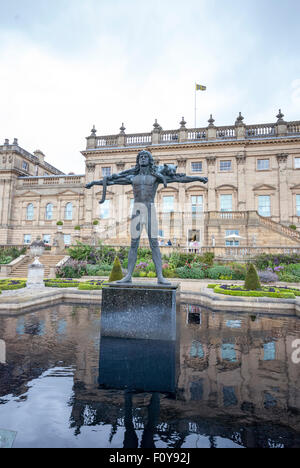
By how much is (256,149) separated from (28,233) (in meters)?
29.5

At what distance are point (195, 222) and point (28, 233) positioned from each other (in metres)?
21.3

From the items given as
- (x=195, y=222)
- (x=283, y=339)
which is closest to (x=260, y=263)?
(x=195, y=222)

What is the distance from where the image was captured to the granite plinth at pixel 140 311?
493 cm

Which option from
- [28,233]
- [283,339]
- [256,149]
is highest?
[256,149]

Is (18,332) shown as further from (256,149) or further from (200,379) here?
(256,149)

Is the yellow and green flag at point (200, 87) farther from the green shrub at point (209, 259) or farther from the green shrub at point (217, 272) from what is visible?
the green shrub at point (217, 272)

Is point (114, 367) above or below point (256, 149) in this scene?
below

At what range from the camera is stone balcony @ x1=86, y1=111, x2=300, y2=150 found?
28594mm

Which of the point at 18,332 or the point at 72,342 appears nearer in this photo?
the point at 72,342

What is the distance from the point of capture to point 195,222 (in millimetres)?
28125

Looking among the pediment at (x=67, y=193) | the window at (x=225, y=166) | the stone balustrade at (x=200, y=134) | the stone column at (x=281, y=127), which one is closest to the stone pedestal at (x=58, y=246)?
the pediment at (x=67, y=193)

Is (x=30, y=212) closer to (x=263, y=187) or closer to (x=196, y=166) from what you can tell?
(x=196, y=166)
